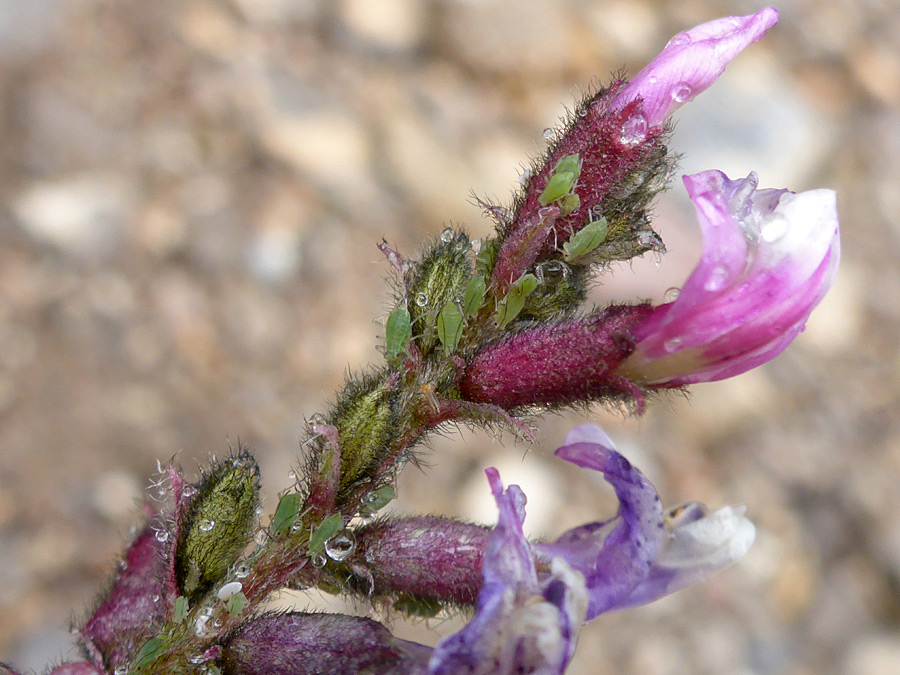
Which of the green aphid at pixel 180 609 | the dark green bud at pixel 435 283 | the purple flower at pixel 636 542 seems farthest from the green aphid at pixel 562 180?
the green aphid at pixel 180 609

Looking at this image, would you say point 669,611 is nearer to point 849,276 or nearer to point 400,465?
point 849,276

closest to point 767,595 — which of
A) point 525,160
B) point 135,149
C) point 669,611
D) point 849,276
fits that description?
point 669,611

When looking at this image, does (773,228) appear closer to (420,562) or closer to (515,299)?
(515,299)

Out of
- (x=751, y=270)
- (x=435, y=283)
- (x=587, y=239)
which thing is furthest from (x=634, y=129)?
(x=435, y=283)

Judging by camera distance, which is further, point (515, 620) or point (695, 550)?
point (695, 550)

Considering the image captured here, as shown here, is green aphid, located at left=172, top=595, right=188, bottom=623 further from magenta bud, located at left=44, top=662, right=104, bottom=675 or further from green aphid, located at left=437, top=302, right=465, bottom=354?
green aphid, located at left=437, top=302, right=465, bottom=354

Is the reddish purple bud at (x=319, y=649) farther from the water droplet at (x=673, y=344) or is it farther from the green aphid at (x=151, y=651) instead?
the water droplet at (x=673, y=344)
